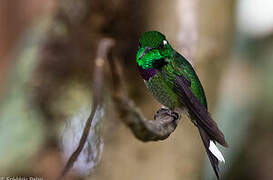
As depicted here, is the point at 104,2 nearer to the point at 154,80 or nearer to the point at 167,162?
the point at 167,162

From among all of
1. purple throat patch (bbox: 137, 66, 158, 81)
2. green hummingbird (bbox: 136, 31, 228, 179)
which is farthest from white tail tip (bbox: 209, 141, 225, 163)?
purple throat patch (bbox: 137, 66, 158, 81)

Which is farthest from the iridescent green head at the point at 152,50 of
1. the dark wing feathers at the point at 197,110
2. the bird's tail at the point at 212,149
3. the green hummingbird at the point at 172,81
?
the bird's tail at the point at 212,149

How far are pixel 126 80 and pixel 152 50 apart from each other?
3.27 m

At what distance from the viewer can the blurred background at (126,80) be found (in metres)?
4.32

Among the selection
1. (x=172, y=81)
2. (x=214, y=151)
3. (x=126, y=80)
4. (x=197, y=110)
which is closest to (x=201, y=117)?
(x=197, y=110)

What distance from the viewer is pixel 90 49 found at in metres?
5.30

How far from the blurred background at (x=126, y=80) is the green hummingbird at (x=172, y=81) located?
497mm

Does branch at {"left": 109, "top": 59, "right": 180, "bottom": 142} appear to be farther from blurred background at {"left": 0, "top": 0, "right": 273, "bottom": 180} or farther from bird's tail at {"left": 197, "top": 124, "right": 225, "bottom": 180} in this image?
blurred background at {"left": 0, "top": 0, "right": 273, "bottom": 180}

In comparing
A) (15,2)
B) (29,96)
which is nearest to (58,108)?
(29,96)

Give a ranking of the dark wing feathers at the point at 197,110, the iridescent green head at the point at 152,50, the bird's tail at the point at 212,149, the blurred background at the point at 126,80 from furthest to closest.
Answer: the blurred background at the point at 126,80 < the iridescent green head at the point at 152,50 < the bird's tail at the point at 212,149 < the dark wing feathers at the point at 197,110

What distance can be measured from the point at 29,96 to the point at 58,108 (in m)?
0.47

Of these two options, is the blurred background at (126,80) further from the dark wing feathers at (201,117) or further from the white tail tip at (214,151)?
the white tail tip at (214,151)

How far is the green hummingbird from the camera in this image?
1540mm

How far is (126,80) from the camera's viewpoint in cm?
487
